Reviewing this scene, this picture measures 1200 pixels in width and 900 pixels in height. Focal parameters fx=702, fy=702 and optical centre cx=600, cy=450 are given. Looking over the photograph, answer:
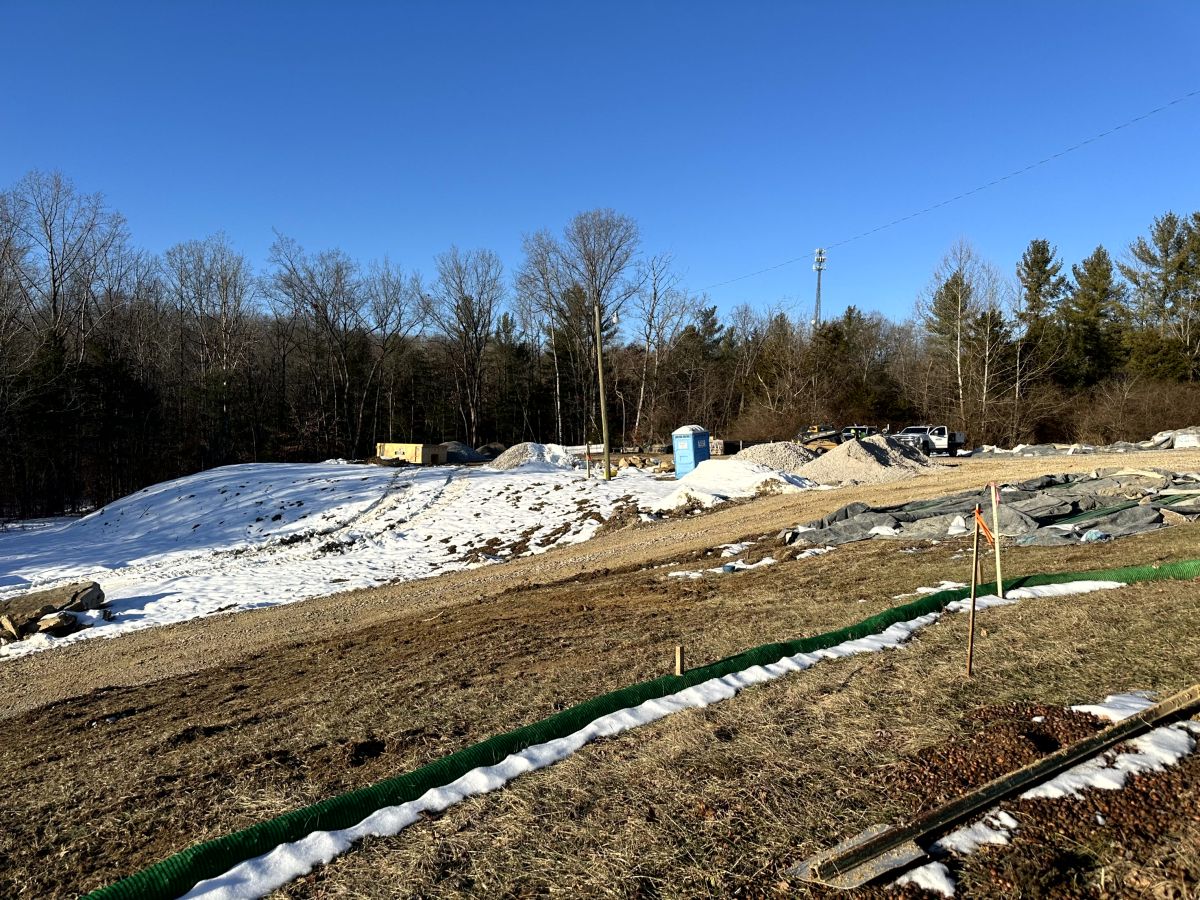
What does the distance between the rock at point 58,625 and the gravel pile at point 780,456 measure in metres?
16.7

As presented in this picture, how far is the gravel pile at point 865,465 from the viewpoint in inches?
792

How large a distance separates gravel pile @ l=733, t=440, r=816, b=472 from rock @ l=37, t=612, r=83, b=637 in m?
16.7

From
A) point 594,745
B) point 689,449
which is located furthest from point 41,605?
point 689,449

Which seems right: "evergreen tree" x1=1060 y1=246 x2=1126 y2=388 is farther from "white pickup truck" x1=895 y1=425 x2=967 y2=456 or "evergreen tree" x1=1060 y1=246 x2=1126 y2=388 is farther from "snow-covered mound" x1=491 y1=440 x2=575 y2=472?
"snow-covered mound" x1=491 y1=440 x2=575 y2=472

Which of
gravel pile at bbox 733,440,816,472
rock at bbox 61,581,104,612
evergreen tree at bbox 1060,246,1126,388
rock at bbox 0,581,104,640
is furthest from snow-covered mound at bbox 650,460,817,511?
evergreen tree at bbox 1060,246,1126,388

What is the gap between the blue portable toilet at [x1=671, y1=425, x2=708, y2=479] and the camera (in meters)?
23.2

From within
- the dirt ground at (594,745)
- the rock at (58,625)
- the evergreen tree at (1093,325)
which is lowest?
the rock at (58,625)

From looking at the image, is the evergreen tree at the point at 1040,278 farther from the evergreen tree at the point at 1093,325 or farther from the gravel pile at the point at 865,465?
the gravel pile at the point at 865,465

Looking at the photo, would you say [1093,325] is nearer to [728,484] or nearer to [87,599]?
[728,484]

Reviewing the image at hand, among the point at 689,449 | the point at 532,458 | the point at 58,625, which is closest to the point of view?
the point at 58,625

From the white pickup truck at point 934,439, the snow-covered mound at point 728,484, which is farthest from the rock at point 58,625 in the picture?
the white pickup truck at point 934,439

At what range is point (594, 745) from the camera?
3.87 m

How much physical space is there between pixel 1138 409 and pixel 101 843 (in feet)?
132

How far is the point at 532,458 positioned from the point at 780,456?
1309 cm
